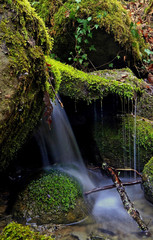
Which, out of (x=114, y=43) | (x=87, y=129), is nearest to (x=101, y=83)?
(x=87, y=129)

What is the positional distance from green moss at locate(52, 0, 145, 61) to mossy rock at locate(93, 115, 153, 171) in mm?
1864

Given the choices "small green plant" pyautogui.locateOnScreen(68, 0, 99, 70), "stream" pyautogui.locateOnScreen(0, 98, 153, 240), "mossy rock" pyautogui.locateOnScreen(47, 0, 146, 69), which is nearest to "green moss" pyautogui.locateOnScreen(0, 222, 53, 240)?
"stream" pyautogui.locateOnScreen(0, 98, 153, 240)

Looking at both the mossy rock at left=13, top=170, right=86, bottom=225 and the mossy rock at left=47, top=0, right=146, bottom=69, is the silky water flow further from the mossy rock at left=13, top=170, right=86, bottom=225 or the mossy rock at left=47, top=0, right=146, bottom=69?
the mossy rock at left=47, top=0, right=146, bottom=69

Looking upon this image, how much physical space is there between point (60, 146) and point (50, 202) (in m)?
1.25

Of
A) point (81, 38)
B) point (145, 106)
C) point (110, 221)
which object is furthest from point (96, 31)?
point (110, 221)

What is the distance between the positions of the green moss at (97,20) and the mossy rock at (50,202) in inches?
126

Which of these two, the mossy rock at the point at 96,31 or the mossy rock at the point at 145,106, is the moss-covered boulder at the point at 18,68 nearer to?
the mossy rock at the point at 96,31

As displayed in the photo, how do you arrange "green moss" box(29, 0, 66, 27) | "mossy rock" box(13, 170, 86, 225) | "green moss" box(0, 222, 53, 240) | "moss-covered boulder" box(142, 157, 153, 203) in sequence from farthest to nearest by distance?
"green moss" box(29, 0, 66, 27)
"moss-covered boulder" box(142, 157, 153, 203)
"mossy rock" box(13, 170, 86, 225)
"green moss" box(0, 222, 53, 240)

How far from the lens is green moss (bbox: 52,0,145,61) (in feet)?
15.4

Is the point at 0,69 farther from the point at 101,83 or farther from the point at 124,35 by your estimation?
the point at 124,35

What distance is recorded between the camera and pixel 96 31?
479 centimetres

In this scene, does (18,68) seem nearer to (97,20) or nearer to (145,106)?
(97,20)

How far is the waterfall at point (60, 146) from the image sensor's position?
13.0 feet

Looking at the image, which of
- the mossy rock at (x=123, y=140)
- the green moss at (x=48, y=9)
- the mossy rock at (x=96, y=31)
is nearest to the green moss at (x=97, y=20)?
the mossy rock at (x=96, y=31)
